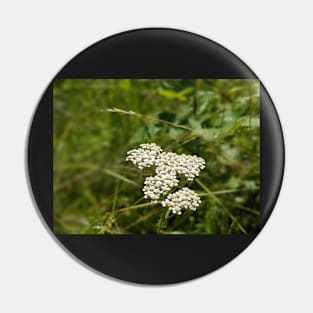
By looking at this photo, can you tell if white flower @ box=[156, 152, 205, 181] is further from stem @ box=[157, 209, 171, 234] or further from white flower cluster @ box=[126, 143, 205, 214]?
stem @ box=[157, 209, 171, 234]

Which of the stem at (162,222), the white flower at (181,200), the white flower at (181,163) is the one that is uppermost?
the white flower at (181,163)

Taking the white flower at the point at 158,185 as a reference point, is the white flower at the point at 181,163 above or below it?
above

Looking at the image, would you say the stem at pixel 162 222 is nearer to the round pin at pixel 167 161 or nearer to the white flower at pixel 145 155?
the round pin at pixel 167 161

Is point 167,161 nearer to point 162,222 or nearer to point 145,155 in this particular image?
point 145,155

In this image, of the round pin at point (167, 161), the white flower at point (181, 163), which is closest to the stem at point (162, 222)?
the round pin at point (167, 161)

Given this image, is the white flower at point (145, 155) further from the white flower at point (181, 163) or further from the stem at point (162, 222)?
the stem at point (162, 222)

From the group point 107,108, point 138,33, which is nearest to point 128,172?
point 107,108
